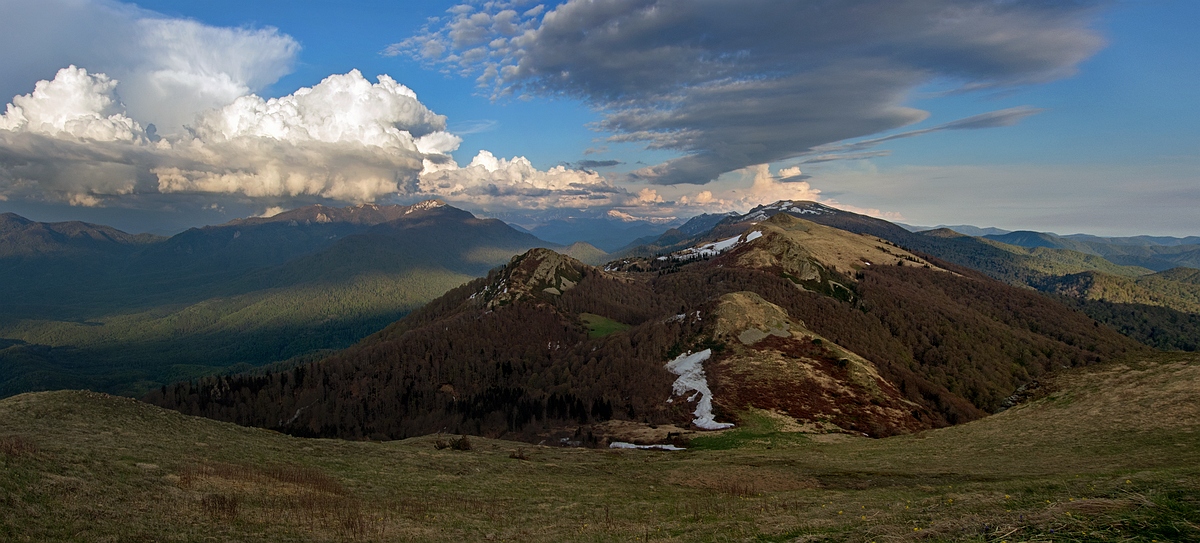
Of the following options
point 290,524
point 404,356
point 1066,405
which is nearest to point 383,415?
point 404,356

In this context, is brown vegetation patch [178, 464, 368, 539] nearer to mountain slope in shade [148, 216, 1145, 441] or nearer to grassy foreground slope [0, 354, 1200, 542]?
grassy foreground slope [0, 354, 1200, 542]

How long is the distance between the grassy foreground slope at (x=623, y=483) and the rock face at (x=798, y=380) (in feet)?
113

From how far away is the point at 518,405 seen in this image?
127 m

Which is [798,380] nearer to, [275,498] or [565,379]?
[565,379]

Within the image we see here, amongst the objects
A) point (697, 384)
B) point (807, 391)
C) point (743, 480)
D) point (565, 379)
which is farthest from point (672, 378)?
point (743, 480)

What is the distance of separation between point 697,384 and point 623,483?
66241mm

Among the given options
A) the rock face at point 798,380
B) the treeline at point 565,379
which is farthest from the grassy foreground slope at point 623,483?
the treeline at point 565,379

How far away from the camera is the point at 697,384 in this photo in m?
104

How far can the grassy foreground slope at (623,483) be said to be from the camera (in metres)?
18.8

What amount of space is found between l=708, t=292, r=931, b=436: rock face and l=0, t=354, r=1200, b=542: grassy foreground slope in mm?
34463

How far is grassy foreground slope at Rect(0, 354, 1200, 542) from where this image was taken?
61.8 ft

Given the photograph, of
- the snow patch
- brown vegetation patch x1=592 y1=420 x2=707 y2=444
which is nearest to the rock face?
the snow patch

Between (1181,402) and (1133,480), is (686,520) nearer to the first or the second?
(1133,480)

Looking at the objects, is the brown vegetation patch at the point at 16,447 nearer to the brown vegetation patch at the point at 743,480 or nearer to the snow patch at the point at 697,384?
the brown vegetation patch at the point at 743,480
